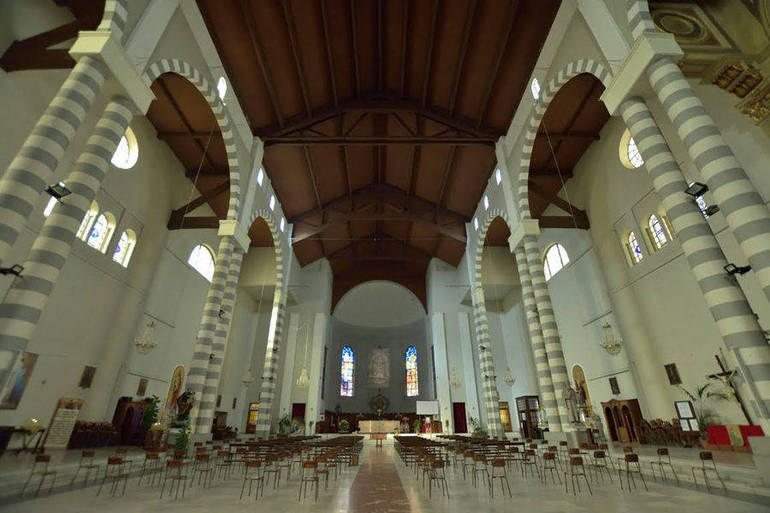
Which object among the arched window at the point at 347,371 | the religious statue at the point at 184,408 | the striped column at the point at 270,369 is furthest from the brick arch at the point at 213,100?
the arched window at the point at 347,371

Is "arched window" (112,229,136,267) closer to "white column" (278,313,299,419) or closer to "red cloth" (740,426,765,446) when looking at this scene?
"white column" (278,313,299,419)

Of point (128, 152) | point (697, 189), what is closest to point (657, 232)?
point (697, 189)

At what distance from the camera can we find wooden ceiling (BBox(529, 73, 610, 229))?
10977 mm

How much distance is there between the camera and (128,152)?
11453 millimetres

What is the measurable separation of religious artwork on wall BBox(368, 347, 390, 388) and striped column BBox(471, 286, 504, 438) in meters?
12.0

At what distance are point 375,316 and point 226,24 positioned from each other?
20.6 metres

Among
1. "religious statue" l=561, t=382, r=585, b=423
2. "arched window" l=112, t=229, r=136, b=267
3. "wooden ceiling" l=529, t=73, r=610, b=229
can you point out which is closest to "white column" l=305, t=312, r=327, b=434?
"arched window" l=112, t=229, r=136, b=267

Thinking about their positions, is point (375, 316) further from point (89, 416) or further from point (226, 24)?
point (226, 24)

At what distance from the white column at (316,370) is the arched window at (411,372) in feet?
26.1

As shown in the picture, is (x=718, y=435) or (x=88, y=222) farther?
(x=88, y=222)

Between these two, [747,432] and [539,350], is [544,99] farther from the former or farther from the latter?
[747,432]

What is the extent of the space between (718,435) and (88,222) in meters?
16.2

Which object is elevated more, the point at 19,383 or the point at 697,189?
the point at 697,189

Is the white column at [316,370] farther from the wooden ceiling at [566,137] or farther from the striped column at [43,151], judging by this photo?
the striped column at [43,151]
